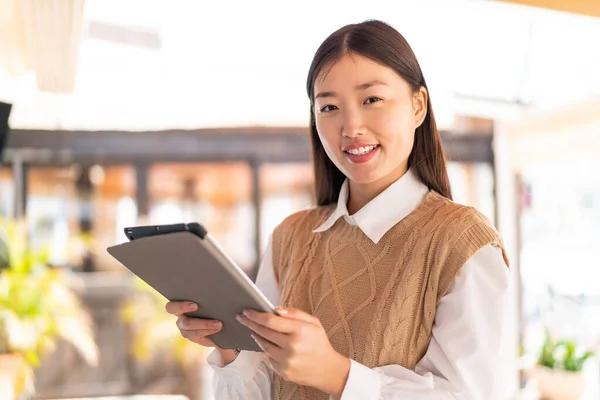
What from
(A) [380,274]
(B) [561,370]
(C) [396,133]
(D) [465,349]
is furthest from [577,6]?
(B) [561,370]

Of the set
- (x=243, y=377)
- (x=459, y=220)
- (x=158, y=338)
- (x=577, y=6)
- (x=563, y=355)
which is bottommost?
(x=158, y=338)

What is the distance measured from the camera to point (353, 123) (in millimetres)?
1245

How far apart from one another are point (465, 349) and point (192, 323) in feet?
1.55

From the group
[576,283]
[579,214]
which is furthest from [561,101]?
[576,283]

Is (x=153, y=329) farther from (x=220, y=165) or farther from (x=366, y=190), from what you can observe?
(x=366, y=190)

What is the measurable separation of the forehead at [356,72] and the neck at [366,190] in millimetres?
212

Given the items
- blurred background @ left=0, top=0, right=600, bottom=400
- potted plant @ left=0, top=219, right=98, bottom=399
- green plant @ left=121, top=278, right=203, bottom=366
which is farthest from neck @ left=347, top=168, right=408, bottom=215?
green plant @ left=121, top=278, right=203, bottom=366

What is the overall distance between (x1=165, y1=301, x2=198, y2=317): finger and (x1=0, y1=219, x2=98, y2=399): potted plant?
3816 millimetres

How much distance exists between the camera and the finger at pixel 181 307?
3.97 ft

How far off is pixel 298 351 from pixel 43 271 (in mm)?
4785

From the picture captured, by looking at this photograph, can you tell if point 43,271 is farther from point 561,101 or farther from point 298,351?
point 298,351

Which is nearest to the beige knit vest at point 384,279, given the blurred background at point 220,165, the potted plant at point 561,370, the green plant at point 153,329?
the blurred background at point 220,165

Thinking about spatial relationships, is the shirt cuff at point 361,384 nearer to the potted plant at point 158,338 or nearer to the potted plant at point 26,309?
the potted plant at point 26,309

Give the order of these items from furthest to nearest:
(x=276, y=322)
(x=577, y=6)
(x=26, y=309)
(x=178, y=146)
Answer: (x=178, y=146)
(x=26, y=309)
(x=577, y=6)
(x=276, y=322)
